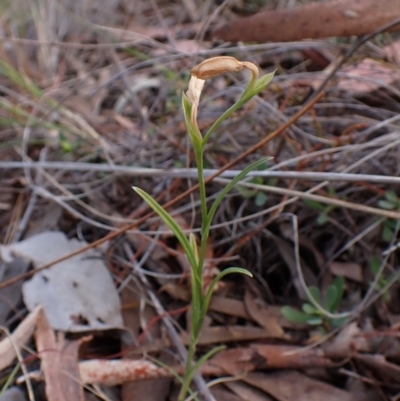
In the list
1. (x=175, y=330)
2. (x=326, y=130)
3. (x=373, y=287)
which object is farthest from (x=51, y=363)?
(x=326, y=130)

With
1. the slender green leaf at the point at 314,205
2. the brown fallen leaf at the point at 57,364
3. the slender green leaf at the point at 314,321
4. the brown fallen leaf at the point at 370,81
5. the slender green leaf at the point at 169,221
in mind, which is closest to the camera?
the slender green leaf at the point at 169,221

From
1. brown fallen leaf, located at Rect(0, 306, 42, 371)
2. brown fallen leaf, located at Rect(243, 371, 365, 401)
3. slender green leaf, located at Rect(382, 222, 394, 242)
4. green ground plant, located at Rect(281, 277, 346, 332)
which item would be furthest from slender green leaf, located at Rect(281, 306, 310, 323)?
brown fallen leaf, located at Rect(0, 306, 42, 371)

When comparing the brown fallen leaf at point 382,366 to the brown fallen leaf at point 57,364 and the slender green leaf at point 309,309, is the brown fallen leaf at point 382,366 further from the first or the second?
the brown fallen leaf at point 57,364

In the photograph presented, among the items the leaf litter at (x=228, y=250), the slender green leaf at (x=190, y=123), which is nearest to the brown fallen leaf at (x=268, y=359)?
the leaf litter at (x=228, y=250)

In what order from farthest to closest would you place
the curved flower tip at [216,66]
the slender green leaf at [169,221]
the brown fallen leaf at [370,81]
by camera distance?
the brown fallen leaf at [370,81], the slender green leaf at [169,221], the curved flower tip at [216,66]

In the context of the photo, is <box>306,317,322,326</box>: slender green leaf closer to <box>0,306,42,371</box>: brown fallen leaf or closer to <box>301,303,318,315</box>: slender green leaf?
<box>301,303,318,315</box>: slender green leaf

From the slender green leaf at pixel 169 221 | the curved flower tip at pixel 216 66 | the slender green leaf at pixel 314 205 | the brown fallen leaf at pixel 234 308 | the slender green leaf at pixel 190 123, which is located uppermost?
the curved flower tip at pixel 216 66

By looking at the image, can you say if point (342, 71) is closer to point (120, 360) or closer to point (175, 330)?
point (175, 330)
